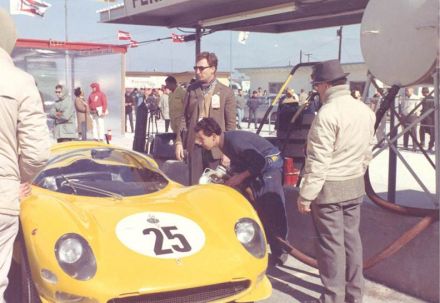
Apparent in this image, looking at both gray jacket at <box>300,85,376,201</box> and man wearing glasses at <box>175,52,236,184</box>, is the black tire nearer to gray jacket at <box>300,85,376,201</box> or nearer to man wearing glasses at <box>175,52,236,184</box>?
gray jacket at <box>300,85,376,201</box>

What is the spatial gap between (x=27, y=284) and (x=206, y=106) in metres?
2.75

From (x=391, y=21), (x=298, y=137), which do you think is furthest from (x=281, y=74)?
(x=391, y=21)

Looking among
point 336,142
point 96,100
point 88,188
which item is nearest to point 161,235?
point 88,188

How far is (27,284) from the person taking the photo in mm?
3363

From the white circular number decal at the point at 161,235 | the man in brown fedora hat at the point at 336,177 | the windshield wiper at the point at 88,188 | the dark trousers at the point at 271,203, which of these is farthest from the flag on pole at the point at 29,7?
the man in brown fedora hat at the point at 336,177

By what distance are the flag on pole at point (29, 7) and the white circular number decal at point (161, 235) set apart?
16975mm

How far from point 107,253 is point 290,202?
254 cm

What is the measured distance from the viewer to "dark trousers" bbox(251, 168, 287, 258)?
4805 mm

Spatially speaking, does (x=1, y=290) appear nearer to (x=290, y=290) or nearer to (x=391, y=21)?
(x=290, y=290)

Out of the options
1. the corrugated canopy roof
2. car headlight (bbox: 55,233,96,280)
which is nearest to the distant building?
the corrugated canopy roof

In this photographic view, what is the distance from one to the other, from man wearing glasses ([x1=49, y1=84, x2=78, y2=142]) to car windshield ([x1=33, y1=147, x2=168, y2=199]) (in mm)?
6417

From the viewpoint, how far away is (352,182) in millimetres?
3809

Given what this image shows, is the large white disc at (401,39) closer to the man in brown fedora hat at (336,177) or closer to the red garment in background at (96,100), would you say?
the man in brown fedora hat at (336,177)

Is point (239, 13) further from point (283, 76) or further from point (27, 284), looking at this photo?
point (283, 76)
